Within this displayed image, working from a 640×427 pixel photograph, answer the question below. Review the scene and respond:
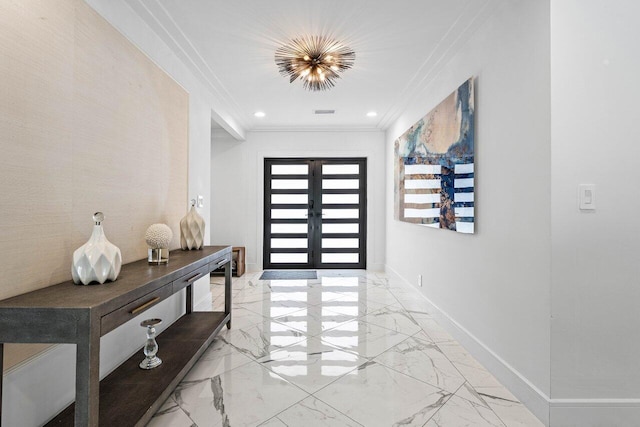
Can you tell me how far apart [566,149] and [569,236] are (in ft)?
1.46

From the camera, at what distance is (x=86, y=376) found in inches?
46.7

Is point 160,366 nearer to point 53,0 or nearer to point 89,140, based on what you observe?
point 89,140

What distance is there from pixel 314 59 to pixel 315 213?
3.27 meters

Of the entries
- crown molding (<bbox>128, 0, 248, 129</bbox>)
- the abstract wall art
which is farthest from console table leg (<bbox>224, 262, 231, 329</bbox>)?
the abstract wall art

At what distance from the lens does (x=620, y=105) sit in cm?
169

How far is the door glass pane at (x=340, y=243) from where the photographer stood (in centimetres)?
602

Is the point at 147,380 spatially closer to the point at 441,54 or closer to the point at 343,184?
the point at 441,54

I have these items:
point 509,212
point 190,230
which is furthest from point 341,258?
point 509,212

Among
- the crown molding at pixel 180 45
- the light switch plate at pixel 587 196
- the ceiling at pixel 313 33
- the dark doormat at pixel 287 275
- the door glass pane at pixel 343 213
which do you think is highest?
the ceiling at pixel 313 33

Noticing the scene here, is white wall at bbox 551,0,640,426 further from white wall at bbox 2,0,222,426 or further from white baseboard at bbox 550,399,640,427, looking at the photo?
white wall at bbox 2,0,222,426

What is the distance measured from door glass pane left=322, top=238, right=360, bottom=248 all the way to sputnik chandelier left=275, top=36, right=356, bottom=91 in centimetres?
317

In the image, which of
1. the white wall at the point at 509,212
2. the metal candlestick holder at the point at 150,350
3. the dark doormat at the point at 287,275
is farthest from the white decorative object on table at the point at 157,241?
the dark doormat at the point at 287,275

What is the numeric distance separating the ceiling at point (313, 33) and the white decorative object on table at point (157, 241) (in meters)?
1.51

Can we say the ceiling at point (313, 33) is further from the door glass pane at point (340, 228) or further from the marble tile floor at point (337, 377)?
the marble tile floor at point (337, 377)
